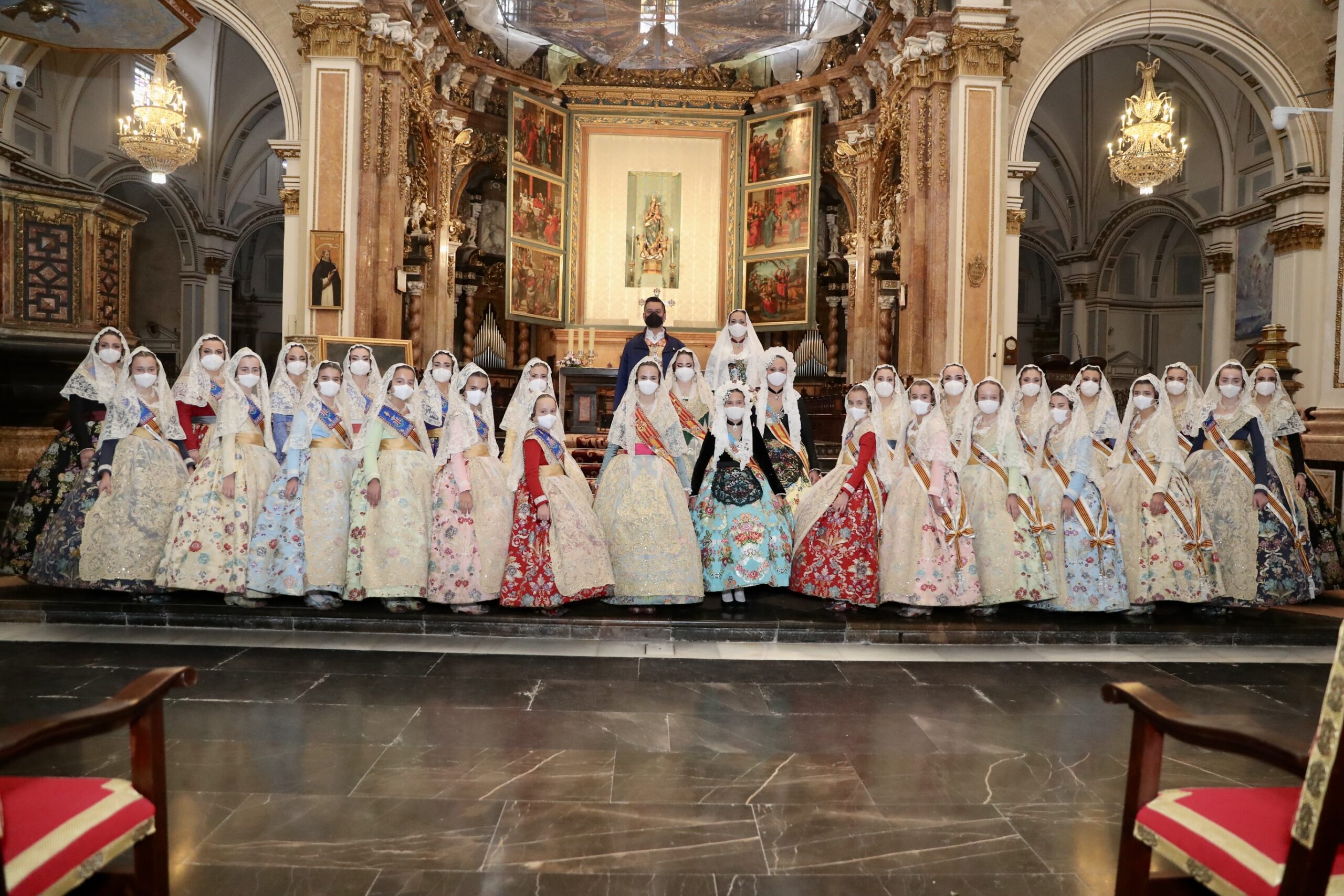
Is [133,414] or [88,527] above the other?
[133,414]

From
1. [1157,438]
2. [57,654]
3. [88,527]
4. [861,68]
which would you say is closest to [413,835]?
[57,654]

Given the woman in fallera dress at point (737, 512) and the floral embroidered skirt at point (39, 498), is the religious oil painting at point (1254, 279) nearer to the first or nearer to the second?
the woman in fallera dress at point (737, 512)

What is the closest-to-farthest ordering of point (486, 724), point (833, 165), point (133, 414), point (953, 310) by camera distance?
A: point (486, 724), point (133, 414), point (953, 310), point (833, 165)

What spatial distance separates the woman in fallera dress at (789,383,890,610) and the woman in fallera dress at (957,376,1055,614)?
0.56 metres

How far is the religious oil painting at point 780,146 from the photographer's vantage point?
14102 millimetres

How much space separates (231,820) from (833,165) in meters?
14.2

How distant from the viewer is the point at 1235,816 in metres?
1.84

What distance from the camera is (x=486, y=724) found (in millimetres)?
3639

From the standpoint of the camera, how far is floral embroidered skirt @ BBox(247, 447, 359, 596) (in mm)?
5301

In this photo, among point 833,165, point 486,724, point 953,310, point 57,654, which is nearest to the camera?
point 486,724

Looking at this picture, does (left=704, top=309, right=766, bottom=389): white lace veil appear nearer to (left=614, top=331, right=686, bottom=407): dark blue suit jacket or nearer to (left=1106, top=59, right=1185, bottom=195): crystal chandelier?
(left=614, top=331, right=686, bottom=407): dark blue suit jacket

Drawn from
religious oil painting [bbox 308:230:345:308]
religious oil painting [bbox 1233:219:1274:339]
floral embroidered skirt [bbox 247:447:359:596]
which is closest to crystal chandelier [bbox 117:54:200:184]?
religious oil painting [bbox 308:230:345:308]

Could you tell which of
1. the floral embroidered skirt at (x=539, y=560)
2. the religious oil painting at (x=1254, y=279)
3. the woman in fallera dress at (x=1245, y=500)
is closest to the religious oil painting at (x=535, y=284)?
the floral embroidered skirt at (x=539, y=560)

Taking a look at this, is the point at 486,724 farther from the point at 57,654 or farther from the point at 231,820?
the point at 57,654
